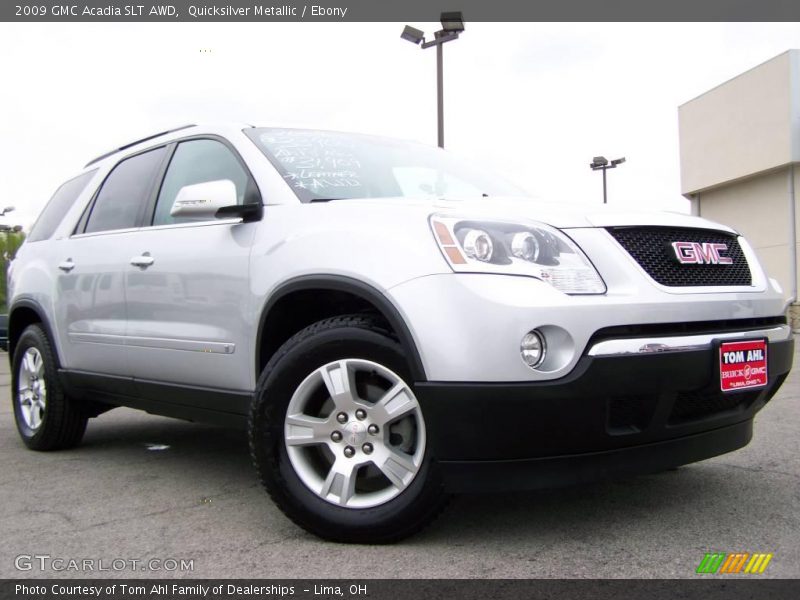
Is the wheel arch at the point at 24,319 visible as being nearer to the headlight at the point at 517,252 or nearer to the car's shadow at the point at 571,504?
the car's shadow at the point at 571,504

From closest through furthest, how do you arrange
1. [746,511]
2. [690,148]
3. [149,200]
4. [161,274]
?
[746,511], [161,274], [149,200], [690,148]

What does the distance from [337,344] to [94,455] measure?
8.82 ft

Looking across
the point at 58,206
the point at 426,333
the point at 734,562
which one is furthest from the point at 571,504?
the point at 58,206

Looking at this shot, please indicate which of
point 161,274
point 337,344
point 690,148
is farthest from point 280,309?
point 690,148

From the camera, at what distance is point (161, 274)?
12.5ft

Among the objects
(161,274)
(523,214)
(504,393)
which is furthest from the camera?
(161,274)

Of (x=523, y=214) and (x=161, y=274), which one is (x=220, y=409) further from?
(x=523, y=214)

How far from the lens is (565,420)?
254 centimetres

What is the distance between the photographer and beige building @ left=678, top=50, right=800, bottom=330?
68.8 ft

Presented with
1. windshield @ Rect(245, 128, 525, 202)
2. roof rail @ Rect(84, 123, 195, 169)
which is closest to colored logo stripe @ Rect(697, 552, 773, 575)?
windshield @ Rect(245, 128, 525, 202)

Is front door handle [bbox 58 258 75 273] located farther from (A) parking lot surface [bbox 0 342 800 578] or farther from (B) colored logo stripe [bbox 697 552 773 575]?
(B) colored logo stripe [bbox 697 552 773 575]

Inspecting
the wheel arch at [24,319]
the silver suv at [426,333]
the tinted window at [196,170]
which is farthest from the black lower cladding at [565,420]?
the wheel arch at [24,319]

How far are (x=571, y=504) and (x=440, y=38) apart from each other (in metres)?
10.6

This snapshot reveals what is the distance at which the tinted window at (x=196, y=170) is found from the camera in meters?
3.73
